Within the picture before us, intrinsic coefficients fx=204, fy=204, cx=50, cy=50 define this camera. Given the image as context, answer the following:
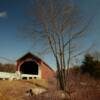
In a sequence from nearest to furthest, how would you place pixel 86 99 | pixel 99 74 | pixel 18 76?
pixel 86 99
pixel 18 76
pixel 99 74

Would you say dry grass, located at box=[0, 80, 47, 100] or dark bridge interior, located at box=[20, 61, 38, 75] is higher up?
dark bridge interior, located at box=[20, 61, 38, 75]

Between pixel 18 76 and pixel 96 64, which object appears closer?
pixel 18 76

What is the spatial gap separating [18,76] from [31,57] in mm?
5865

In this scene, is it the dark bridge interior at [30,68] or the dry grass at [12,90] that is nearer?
the dry grass at [12,90]

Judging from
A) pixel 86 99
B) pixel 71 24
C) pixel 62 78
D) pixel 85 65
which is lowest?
pixel 86 99

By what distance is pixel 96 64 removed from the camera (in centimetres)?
2720

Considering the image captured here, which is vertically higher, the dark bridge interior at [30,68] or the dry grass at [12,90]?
the dark bridge interior at [30,68]

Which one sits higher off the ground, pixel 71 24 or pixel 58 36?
pixel 71 24

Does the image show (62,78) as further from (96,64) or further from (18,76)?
(96,64)

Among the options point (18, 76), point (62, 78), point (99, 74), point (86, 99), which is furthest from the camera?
point (99, 74)

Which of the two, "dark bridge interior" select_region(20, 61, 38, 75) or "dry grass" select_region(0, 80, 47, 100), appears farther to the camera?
"dark bridge interior" select_region(20, 61, 38, 75)

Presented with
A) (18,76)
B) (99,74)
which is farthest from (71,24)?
(99,74)

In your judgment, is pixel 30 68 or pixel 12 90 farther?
pixel 30 68

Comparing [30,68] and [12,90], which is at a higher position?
[30,68]
